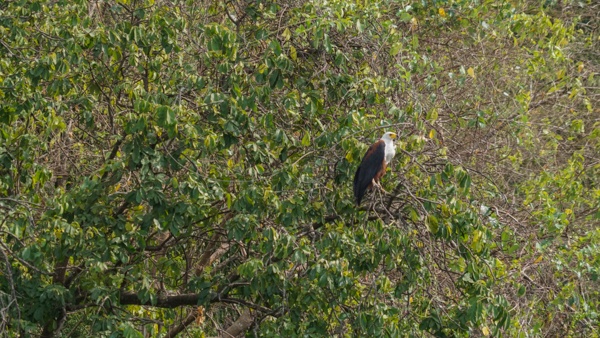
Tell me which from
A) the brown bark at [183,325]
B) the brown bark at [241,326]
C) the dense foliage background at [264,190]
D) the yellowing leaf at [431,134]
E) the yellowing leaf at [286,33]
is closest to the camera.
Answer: the dense foliage background at [264,190]

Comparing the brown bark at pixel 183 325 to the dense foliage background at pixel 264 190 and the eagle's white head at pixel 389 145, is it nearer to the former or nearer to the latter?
the dense foliage background at pixel 264 190

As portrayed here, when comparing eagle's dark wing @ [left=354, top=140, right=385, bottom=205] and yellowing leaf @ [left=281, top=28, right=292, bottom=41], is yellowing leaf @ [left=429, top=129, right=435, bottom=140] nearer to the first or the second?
eagle's dark wing @ [left=354, top=140, right=385, bottom=205]

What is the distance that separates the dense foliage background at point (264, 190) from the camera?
5.35 m

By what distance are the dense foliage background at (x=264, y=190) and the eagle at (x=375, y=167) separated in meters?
0.06

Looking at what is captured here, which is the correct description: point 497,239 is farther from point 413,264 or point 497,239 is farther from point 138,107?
point 138,107

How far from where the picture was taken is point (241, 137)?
227 inches

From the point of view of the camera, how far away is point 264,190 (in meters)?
5.38

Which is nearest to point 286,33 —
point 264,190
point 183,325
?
point 264,190

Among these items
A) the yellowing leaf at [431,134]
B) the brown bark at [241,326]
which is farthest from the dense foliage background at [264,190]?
the brown bark at [241,326]

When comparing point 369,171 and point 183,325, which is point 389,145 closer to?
point 369,171

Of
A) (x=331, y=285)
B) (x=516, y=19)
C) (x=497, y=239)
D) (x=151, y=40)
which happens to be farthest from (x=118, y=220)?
(x=516, y=19)

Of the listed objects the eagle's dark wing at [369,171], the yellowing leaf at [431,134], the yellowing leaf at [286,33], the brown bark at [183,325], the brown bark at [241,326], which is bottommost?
the brown bark at [241,326]

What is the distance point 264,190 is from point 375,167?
767mm

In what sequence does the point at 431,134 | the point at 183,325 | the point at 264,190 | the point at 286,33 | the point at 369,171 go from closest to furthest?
the point at 264,190 < the point at 431,134 < the point at 369,171 < the point at 286,33 < the point at 183,325
